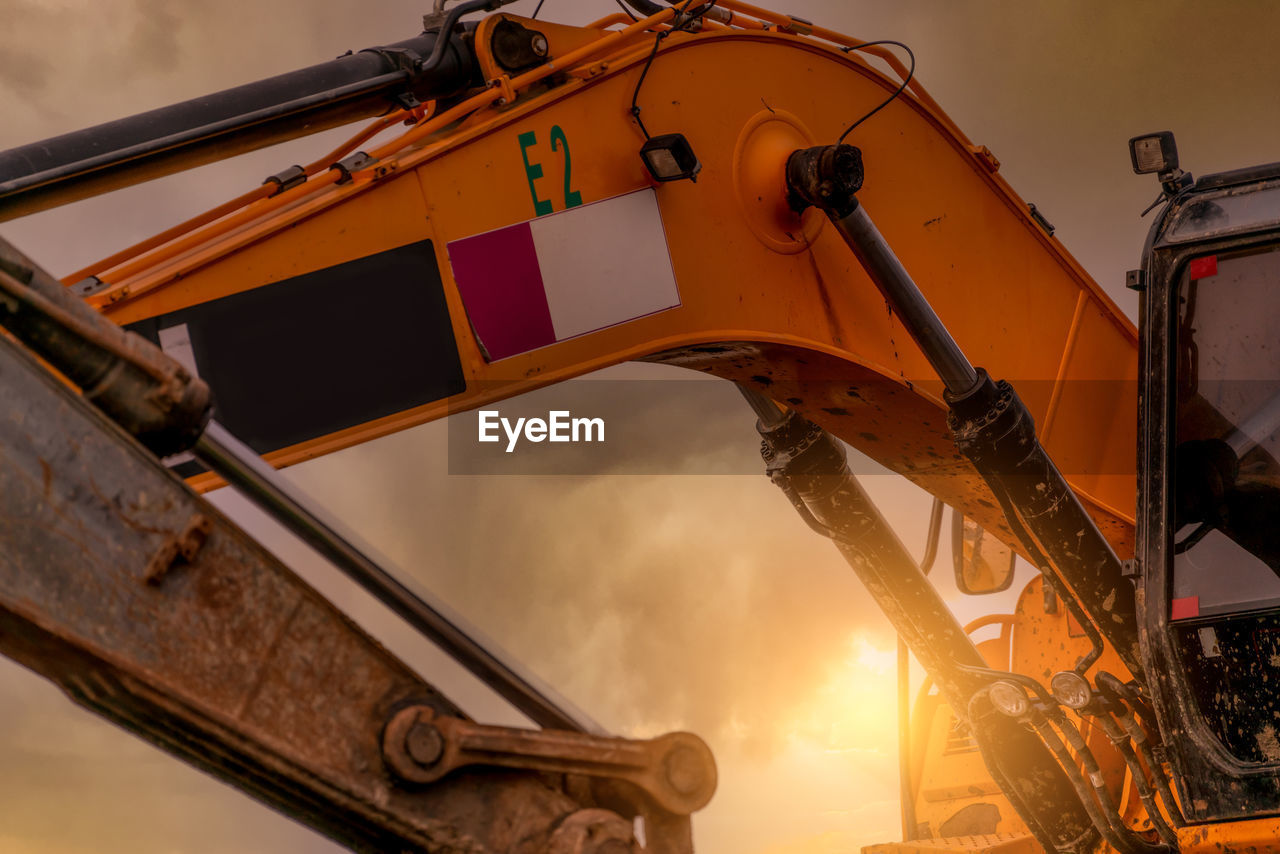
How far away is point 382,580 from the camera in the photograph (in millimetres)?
2066

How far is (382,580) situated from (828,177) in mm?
1834

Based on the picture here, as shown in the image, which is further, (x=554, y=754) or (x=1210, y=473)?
(x=1210, y=473)

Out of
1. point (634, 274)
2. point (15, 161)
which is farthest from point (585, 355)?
point (15, 161)

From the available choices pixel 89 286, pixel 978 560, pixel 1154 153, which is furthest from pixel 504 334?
pixel 978 560

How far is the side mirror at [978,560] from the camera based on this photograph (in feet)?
16.5

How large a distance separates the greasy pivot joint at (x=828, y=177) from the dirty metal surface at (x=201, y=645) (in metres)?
1.95

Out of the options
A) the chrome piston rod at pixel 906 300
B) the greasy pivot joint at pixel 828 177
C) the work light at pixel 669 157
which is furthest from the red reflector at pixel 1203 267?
the work light at pixel 669 157

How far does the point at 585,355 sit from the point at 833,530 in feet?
5.47

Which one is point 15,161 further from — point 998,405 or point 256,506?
point 998,405

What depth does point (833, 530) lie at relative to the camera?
14.1 feet

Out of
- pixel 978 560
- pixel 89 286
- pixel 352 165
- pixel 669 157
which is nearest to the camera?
pixel 89 286

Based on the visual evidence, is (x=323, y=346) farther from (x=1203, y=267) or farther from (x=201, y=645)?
(x=1203, y=267)

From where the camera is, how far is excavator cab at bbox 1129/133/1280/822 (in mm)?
3459

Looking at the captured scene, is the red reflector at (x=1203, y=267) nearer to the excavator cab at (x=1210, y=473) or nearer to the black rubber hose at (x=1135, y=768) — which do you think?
the excavator cab at (x=1210, y=473)
